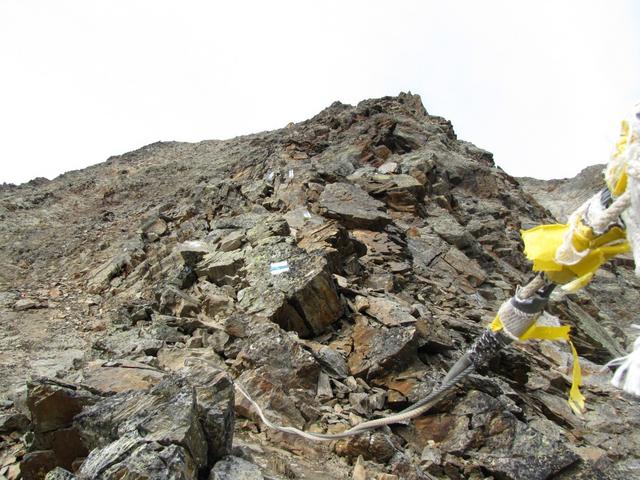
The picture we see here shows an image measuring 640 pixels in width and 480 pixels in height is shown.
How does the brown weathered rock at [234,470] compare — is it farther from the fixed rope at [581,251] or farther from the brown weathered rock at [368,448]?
the fixed rope at [581,251]

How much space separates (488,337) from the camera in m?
2.33

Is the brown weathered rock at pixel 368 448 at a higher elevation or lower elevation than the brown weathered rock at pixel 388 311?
lower

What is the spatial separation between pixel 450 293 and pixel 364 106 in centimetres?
1974

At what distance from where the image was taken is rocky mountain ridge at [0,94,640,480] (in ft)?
16.8

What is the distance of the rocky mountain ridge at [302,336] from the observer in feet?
16.8

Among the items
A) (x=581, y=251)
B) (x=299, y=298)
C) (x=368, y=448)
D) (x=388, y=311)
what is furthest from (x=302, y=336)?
(x=581, y=251)

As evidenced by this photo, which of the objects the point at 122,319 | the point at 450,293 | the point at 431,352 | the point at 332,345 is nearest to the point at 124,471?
the point at 332,345

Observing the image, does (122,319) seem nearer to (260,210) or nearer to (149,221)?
(260,210)

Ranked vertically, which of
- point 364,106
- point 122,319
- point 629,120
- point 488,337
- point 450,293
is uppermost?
point 364,106

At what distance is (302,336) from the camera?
932 cm

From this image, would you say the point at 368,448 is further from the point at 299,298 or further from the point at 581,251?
the point at 581,251

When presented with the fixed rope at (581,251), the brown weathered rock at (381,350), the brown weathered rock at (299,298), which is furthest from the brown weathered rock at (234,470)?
the brown weathered rock at (299,298)

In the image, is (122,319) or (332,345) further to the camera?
(122,319)

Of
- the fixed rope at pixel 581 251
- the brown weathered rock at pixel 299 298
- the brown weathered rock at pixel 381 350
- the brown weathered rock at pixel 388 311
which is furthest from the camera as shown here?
the brown weathered rock at pixel 299 298
